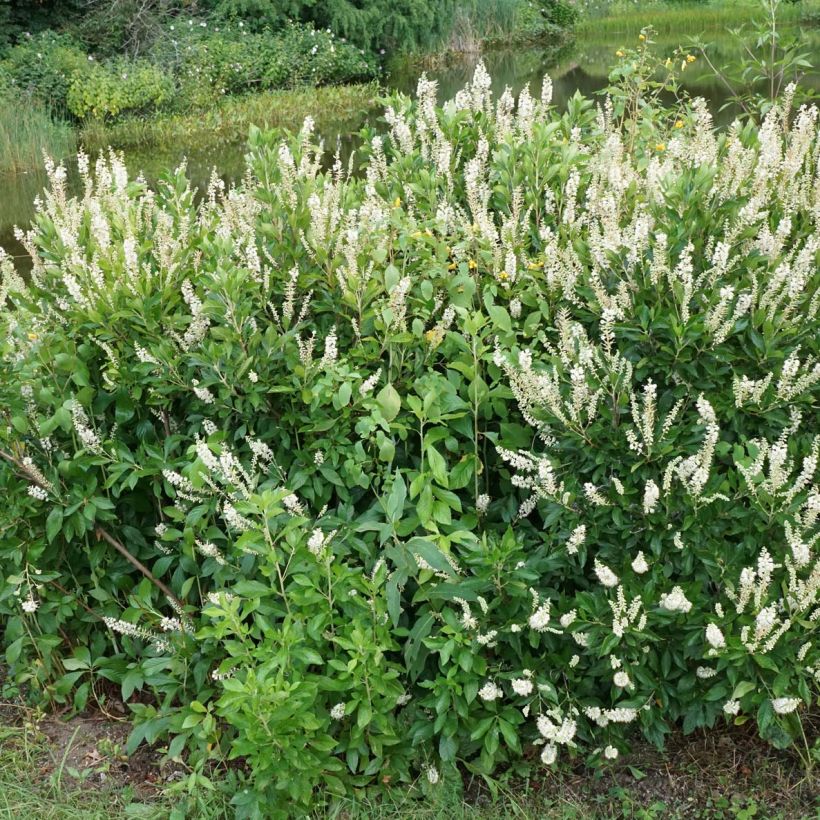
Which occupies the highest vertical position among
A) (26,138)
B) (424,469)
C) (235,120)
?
(424,469)

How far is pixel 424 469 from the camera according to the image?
3.04 metres

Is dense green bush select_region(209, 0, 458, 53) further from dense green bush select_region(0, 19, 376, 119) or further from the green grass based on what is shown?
the green grass

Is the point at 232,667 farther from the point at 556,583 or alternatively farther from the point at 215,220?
the point at 215,220

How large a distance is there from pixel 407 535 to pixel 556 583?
1.60ft

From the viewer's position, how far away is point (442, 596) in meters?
2.82

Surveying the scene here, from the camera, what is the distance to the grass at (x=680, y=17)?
3050 cm

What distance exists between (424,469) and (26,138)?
13962 millimetres

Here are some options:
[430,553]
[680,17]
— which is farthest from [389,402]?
[680,17]

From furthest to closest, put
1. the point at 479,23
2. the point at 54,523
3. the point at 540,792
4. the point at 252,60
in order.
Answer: the point at 479,23 < the point at 252,60 < the point at 54,523 < the point at 540,792

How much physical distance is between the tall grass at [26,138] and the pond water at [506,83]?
37 centimetres

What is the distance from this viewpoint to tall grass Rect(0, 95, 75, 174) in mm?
14617

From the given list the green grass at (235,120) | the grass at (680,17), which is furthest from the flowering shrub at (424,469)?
the grass at (680,17)

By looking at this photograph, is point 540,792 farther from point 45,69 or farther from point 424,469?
point 45,69

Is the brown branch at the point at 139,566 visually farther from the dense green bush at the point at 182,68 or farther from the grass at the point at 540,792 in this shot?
the dense green bush at the point at 182,68
